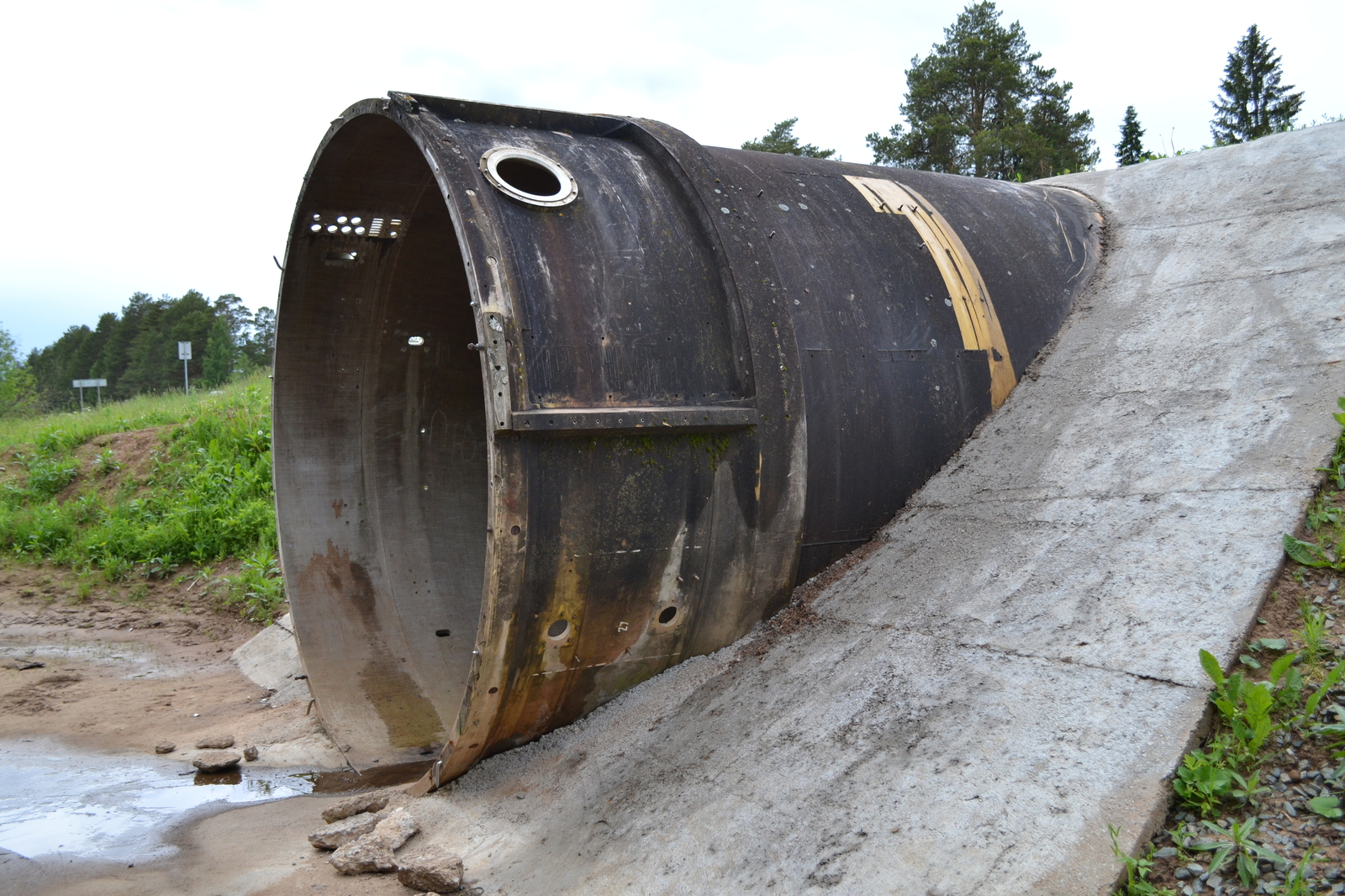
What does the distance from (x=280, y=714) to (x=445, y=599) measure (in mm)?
1339

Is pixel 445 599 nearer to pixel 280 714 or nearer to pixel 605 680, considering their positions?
pixel 280 714

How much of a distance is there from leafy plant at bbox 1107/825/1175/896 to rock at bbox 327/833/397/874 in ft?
8.42

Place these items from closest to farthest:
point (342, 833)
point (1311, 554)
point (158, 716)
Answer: point (1311, 554) < point (342, 833) < point (158, 716)

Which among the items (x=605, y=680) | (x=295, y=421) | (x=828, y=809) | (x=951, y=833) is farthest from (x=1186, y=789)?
(x=295, y=421)

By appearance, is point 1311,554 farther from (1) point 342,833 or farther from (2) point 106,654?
(2) point 106,654

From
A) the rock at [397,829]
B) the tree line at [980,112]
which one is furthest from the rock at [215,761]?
the tree line at [980,112]

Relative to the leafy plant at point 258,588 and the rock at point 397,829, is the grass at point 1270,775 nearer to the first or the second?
the rock at point 397,829

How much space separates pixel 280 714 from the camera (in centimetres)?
626

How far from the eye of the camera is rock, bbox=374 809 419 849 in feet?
12.5

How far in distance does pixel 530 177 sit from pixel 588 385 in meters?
1.29

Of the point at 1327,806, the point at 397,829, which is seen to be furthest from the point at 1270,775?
the point at 397,829

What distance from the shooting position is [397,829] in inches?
153

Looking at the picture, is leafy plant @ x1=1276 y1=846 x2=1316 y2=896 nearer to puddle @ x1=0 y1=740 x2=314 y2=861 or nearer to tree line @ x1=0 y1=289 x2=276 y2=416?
puddle @ x1=0 y1=740 x2=314 y2=861

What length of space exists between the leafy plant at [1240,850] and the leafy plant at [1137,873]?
0.46ft
